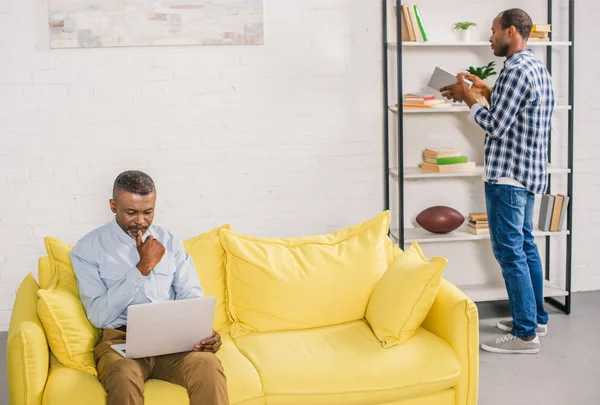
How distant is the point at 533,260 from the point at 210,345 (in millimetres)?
2064

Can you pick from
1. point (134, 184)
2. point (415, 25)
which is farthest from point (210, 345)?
point (415, 25)

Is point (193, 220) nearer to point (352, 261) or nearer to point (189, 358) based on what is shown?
point (352, 261)

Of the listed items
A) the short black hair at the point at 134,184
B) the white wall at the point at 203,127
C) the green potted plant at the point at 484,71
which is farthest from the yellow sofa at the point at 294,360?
the green potted plant at the point at 484,71

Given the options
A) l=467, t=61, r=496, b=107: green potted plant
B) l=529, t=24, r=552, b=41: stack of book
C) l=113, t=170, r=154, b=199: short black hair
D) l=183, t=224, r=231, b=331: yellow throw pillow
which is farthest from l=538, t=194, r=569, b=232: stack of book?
l=113, t=170, r=154, b=199: short black hair

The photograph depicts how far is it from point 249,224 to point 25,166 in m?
1.28

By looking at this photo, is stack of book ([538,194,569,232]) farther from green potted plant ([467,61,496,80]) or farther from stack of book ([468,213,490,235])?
green potted plant ([467,61,496,80])

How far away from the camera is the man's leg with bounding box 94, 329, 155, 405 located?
8.59 feet

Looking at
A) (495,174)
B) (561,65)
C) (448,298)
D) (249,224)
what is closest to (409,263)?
(448,298)

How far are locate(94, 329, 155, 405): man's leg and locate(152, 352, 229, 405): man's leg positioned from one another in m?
0.07

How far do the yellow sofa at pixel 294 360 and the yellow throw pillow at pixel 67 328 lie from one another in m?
0.03

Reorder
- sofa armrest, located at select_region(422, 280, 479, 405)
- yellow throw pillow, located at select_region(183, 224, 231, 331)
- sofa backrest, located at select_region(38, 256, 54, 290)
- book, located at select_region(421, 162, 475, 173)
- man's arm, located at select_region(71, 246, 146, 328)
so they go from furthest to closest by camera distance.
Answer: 1. book, located at select_region(421, 162, 475, 173)
2. yellow throw pillow, located at select_region(183, 224, 231, 331)
3. sofa backrest, located at select_region(38, 256, 54, 290)
4. sofa armrest, located at select_region(422, 280, 479, 405)
5. man's arm, located at select_region(71, 246, 146, 328)

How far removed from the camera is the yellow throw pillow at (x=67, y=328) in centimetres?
283

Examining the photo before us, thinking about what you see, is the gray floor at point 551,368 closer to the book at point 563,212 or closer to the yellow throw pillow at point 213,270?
the book at point 563,212

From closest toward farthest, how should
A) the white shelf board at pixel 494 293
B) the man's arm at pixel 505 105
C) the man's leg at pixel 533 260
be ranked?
the man's arm at pixel 505 105 → the man's leg at pixel 533 260 → the white shelf board at pixel 494 293
